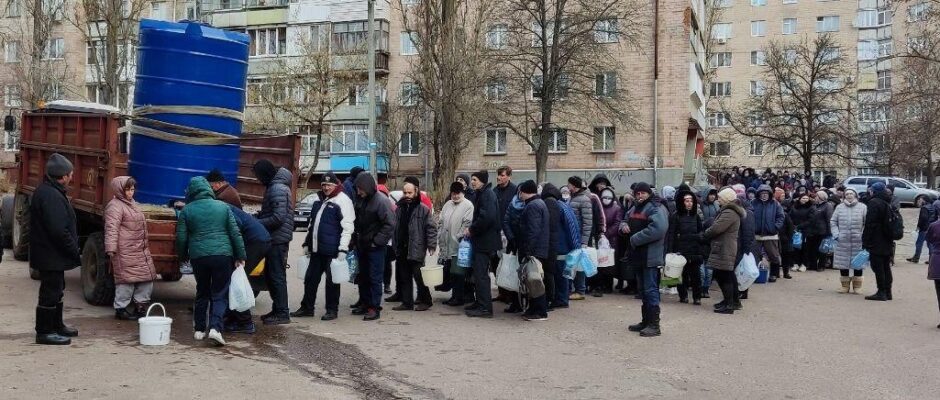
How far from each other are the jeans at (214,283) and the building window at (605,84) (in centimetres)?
3036

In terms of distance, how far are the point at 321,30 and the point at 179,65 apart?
35.3 metres

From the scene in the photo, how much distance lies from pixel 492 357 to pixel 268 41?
40.4 m

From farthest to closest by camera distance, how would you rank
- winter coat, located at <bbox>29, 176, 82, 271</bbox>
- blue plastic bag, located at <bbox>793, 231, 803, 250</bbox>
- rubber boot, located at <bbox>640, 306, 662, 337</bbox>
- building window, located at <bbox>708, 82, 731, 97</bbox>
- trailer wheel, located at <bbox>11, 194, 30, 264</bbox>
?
building window, located at <bbox>708, 82, 731, 97</bbox>, blue plastic bag, located at <bbox>793, 231, 803, 250</bbox>, trailer wheel, located at <bbox>11, 194, 30, 264</bbox>, rubber boot, located at <bbox>640, 306, 662, 337</bbox>, winter coat, located at <bbox>29, 176, 82, 271</bbox>

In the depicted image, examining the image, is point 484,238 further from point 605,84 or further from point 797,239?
point 605,84

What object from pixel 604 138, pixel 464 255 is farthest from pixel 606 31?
pixel 464 255

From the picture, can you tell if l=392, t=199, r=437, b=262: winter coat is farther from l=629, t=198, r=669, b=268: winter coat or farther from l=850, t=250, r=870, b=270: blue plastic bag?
l=850, t=250, r=870, b=270: blue plastic bag

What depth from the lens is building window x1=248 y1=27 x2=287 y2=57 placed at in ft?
150

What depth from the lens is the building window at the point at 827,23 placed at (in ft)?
217

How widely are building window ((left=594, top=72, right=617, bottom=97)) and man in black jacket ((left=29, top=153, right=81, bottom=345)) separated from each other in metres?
31.0

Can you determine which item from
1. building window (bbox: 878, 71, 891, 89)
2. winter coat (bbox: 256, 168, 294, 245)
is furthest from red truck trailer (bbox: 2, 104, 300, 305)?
building window (bbox: 878, 71, 891, 89)

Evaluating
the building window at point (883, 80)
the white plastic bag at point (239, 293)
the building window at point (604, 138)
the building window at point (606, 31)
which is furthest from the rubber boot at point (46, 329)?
the building window at point (883, 80)

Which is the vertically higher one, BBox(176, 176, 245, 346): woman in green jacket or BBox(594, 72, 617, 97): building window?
BBox(594, 72, 617, 97): building window

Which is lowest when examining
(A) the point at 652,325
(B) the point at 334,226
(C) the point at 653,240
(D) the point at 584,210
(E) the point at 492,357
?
(E) the point at 492,357

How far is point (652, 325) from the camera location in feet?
31.2
